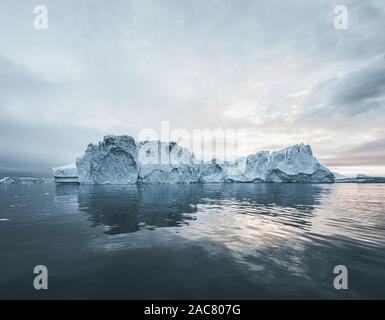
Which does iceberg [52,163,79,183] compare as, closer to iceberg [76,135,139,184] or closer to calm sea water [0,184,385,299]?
iceberg [76,135,139,184]

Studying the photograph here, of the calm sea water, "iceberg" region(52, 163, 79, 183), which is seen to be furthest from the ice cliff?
the calm sea water

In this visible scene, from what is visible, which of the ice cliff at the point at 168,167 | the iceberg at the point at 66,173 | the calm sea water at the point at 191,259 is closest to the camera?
the calm sea water at the point at 191,259

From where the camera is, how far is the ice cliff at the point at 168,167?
5572 centimetres

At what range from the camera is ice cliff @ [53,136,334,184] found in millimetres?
55719

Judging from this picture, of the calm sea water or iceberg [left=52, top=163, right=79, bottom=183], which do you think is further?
iceberg [left=52, top=163, right=79, bottom=183]

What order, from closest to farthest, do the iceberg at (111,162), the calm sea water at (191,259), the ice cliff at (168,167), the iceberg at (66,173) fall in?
the calm sea water at (191,259), the iceberg at (111,162), the ice cliff at (168,167), the iceberg at (66,173)

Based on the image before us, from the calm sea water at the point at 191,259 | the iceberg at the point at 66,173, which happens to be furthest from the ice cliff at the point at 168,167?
the calm sea water at the point at 191,259

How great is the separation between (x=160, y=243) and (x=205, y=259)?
2101mm

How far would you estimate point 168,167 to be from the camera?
69188mm

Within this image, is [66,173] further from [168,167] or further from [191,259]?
[191,259]

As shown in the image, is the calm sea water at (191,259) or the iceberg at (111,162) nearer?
the calm sea water at (191,259)

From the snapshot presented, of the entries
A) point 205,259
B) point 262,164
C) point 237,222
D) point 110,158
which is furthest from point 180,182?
point 205,259

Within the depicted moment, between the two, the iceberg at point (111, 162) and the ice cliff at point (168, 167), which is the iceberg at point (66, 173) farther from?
the iceberg at point (111, 162)

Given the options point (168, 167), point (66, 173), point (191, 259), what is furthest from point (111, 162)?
point (191, 259)
